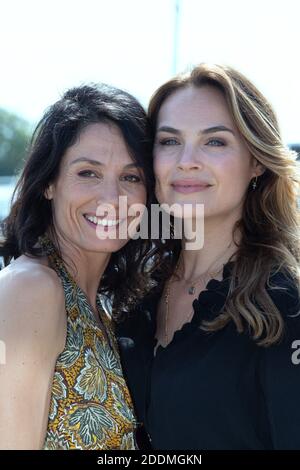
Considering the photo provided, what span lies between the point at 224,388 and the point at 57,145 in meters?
1.03

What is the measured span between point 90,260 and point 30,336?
627 mm

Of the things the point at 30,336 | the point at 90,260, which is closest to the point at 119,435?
the point at 30,336

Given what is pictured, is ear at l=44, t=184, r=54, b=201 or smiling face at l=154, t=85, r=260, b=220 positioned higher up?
smiling face at l=154, t=85, r=260, b=220

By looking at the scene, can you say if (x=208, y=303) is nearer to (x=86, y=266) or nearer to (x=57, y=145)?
(x=86, y=266)

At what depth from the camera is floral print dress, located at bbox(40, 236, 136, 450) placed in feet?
6.73

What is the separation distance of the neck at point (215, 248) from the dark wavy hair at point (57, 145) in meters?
0.29

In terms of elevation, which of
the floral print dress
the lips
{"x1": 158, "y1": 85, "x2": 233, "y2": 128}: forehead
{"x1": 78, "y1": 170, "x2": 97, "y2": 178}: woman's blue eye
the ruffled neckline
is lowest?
the floral print dress

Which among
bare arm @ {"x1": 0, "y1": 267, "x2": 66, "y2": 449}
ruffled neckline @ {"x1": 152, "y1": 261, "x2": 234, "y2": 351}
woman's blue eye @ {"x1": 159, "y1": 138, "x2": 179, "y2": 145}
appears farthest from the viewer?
woman's blue eye @ {"x1": 159, "y1": 138, "x2": 179, "y2": 145}

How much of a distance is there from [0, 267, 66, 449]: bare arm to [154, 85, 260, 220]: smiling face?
0.70 m

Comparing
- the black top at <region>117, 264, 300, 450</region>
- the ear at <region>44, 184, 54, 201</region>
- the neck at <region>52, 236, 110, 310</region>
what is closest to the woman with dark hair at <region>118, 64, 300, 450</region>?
the black top at <region>117, 264, 300, 450</region>

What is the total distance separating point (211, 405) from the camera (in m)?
2.12

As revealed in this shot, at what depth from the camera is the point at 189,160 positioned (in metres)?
2.45

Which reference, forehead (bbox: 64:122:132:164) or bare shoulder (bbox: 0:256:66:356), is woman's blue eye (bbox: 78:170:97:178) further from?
bare shoulder (bbox: 0:256:66:356)

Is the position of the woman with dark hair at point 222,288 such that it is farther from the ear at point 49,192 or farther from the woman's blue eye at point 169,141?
the ear at point 49,192
